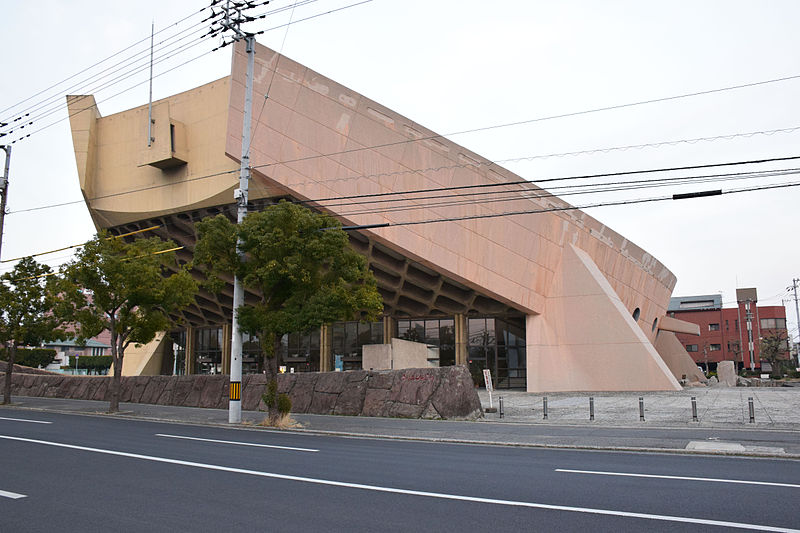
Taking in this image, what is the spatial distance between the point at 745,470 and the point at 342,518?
686 centimetres

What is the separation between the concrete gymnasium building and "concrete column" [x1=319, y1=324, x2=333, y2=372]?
1.16m

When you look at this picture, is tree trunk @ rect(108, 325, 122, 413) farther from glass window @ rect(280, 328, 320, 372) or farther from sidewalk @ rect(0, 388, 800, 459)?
glass window @ rect(280, 328, 320, 372)

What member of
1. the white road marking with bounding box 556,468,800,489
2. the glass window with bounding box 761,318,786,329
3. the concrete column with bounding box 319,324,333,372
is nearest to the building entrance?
the concrete column with bounding box 319,324,333,372

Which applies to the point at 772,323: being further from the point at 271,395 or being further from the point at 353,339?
the point at 271,395

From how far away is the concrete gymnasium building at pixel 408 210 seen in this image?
28828 mm

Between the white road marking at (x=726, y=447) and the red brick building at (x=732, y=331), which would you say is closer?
the white road marking at (x=726, y=447)

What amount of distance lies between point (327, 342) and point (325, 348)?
467 mm

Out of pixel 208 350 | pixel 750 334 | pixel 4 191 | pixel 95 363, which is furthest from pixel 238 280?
pixel 750 334

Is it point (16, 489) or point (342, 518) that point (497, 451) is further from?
point (16, 489)

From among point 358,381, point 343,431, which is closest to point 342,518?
point 343,431

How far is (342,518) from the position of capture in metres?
5.89

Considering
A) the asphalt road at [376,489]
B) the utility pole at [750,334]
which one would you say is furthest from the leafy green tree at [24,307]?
the utility pole at [750,334]

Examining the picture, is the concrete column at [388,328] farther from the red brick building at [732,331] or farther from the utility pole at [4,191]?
the red brick building at [732,331]

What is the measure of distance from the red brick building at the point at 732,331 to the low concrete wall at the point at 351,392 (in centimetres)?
7873
